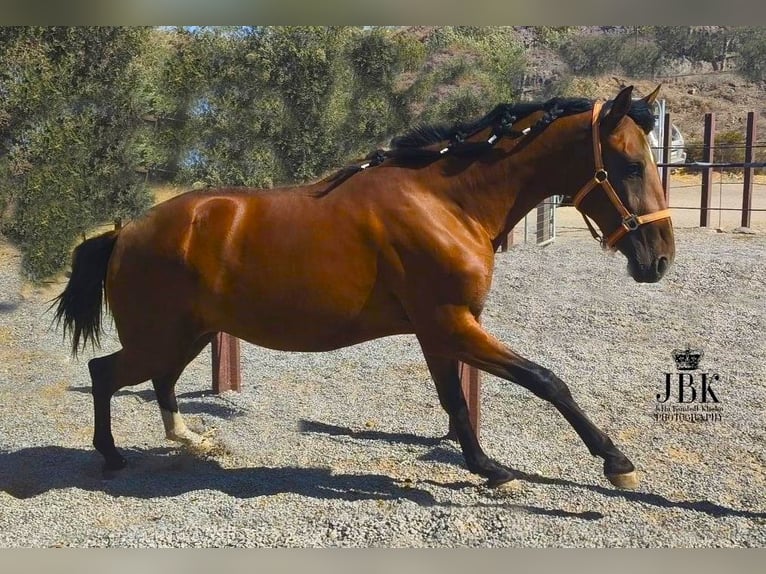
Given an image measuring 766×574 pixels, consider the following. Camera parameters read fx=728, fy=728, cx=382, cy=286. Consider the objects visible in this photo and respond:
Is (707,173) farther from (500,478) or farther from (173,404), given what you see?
(173,404)

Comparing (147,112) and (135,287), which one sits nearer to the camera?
(135,287)

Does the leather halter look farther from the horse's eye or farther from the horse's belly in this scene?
the horse's belly

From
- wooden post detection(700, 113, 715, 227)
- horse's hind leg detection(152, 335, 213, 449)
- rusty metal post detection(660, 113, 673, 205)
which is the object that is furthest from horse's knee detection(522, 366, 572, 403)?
wooden post detection(700, 113, 715, 227)

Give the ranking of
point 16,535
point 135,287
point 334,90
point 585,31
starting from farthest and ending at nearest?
point 585,31, point 334,90, point 135,287, point 16,535

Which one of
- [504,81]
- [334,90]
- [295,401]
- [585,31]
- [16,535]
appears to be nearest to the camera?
[16,535]

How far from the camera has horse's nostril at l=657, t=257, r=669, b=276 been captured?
3.29 meters

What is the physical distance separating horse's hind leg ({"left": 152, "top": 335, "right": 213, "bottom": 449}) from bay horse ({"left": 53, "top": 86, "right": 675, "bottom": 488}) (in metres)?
0.20

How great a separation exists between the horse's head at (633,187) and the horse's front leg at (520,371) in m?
0.66

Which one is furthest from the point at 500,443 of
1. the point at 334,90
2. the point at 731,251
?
the point at 731,251

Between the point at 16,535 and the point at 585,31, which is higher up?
the point at 585,31

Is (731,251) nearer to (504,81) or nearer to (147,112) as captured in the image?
(504,81)

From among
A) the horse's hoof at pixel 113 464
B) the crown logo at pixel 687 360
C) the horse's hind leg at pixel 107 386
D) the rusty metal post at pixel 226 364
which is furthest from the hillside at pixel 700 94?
the horse's hoof at pixel 113 464

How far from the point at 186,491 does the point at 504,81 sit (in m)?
7.52

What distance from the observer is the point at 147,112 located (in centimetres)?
791
